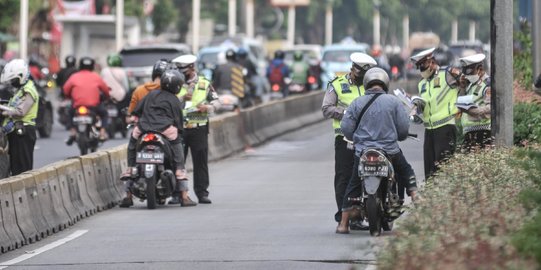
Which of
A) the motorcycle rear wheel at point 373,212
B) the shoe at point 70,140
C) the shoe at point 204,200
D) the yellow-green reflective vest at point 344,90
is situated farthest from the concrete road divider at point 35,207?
the shoe at point 70,140

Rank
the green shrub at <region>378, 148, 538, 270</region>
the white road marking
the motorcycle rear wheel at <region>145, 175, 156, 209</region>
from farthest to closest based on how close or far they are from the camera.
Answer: the motorcycle rear wheel at <region>145, 175, 156, 209</region> < the white road marking < the green shrub at <region>378, 148, 538, 270</region>

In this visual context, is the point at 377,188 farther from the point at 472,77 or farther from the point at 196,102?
A: the point at 196,102

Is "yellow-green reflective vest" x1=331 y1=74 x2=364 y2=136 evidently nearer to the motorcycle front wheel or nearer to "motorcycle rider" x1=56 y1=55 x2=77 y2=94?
the motorcycle front wheel

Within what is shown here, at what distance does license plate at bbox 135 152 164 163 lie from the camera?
60.3ft

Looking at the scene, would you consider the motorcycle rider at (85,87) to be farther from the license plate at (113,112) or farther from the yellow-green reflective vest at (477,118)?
the yellow-green reflective vest at (477,118)

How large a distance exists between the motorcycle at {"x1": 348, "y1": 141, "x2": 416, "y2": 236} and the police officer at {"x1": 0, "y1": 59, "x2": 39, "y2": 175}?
5.55 m

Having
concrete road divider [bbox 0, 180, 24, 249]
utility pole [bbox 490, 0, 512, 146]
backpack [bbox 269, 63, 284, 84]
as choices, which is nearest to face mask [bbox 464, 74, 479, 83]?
utility pole [bbox 490, 0, 512, 146]

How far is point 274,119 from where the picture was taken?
3472 cm

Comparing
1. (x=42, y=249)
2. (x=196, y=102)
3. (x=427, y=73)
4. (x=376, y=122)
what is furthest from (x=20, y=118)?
(x=376, y=122)

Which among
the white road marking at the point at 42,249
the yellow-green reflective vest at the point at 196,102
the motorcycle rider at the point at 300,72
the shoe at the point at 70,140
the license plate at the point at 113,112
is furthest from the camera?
the motorcycle rider at the point at 300,72

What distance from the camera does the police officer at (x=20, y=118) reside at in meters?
18.8

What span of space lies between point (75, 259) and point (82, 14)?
5824cm

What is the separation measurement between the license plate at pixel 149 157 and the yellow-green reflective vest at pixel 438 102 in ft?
10.6

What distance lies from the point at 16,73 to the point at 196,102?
7.04 feet
